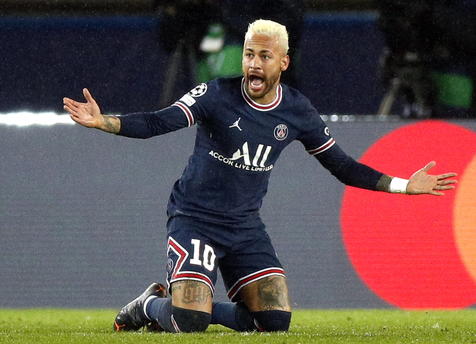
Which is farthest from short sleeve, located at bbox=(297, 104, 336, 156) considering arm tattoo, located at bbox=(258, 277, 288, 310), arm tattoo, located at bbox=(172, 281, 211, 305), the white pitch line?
the white pitch line

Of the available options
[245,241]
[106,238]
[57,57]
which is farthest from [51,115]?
[245,241]

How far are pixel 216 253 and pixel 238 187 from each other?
47 centimetres

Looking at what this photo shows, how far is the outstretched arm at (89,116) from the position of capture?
5.96 metres

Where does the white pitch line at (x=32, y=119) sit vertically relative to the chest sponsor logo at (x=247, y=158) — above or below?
above

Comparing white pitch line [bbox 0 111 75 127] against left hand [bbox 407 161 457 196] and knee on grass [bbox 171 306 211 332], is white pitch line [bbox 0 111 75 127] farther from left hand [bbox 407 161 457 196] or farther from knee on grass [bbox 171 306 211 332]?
Result: left hand [bbox 407 161 457 196]

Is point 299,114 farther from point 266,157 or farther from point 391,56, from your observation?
point 391,56

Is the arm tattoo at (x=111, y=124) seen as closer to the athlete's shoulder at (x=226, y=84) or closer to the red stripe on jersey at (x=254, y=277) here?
the athlete's shoulder at (x=226, y=84)

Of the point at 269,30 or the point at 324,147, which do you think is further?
the point at 324,147

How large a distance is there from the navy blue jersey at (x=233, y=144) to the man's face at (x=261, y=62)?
0.15 m

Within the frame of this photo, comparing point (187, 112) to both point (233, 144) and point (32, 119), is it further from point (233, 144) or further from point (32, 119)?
point (32, 119)

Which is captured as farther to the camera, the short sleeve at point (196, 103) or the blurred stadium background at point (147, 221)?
the blurred stadium background at point (147, 221)

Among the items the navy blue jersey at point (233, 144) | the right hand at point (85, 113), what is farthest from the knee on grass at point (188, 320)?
the right hand at point (85, 113)

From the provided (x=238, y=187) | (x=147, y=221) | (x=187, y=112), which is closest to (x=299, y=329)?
(x=238, y=187)

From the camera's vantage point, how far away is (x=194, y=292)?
262 inches
